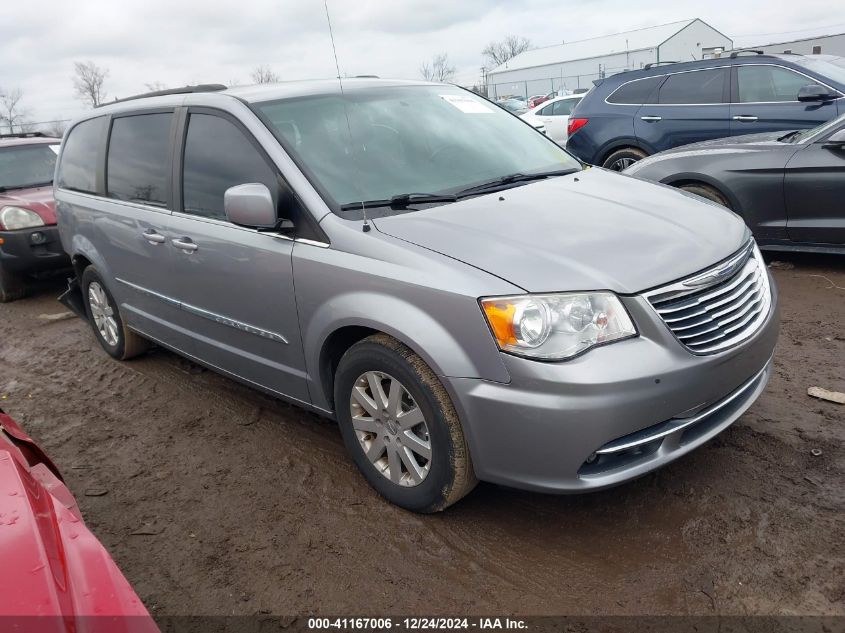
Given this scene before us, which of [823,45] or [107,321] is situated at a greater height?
[823,45]

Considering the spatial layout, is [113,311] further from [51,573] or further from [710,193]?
[710,193]

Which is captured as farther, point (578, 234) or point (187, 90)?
point (187, 90)

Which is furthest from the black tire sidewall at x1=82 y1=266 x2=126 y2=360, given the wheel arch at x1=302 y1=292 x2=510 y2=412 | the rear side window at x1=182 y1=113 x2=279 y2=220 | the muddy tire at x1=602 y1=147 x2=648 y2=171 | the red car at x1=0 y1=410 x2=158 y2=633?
the muddy tire at x1=602 y1=147 x2=648 y2=171

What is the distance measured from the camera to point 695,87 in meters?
8.09

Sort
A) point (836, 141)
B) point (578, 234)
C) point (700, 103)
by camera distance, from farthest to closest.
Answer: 1. point (700, 103)
2. point (836, 141)
3. point (578, 234)

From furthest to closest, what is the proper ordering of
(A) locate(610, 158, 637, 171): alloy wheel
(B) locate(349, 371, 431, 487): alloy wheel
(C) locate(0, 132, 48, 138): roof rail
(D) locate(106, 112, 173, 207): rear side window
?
1. (C) locate(0, 132, 48, 138): roof rail
2. (A) locate(610, 158, 637, 171): alloy wheel
3. (D) locate(106, 112, 173, 207): rear side window
4. (B) locate(349, 371, 431, 487): alloy wheel

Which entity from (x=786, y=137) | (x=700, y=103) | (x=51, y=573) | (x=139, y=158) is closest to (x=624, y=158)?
(x=700, y=103)

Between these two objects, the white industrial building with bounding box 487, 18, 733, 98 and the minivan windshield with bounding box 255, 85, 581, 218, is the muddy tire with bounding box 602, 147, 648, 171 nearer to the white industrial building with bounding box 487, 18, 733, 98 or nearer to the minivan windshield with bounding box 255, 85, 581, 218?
the minivan windshield with bounding box 255, 85, 581, 218

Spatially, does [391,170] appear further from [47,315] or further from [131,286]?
[47,315]

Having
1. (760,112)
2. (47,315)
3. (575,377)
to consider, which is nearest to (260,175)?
(575,377)

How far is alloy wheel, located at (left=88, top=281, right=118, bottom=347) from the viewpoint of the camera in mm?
5090

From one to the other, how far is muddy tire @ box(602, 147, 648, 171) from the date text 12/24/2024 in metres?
7.14

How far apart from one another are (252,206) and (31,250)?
5.27 m

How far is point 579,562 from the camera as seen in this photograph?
2619mm
